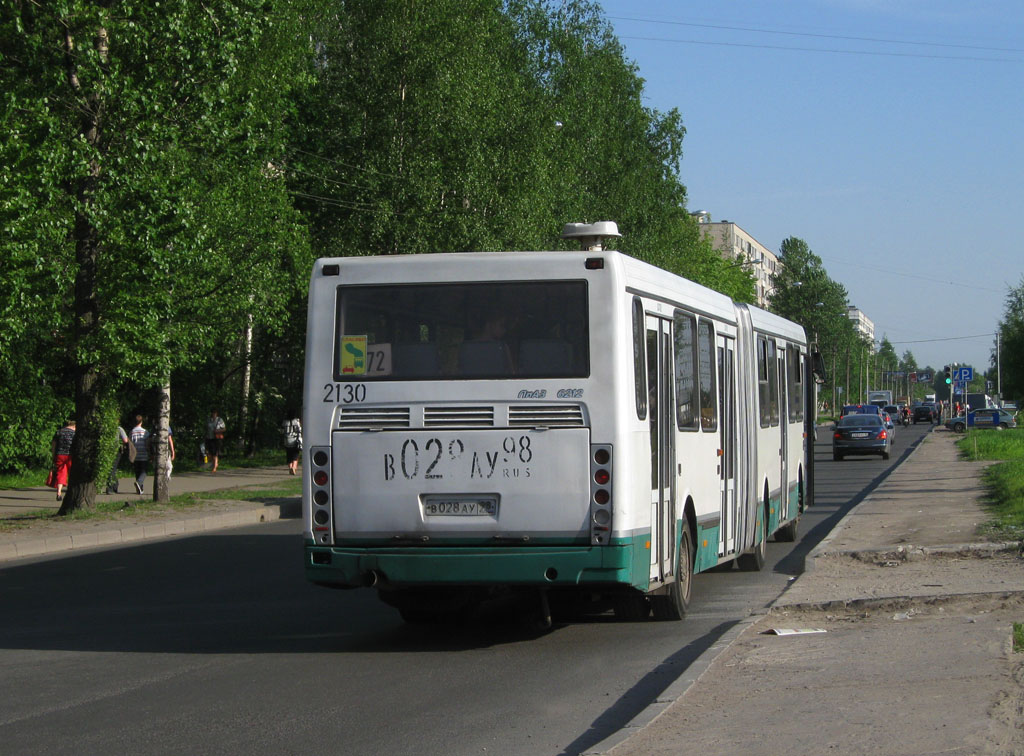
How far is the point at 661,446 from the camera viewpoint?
10.2 meters

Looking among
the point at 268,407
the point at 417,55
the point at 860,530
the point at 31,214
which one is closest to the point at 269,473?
the point at 268,407

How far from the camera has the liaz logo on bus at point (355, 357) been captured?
31.7 ft

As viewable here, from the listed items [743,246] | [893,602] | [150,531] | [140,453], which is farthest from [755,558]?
[743,246]

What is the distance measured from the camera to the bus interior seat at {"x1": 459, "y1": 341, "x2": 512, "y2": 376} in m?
9.48

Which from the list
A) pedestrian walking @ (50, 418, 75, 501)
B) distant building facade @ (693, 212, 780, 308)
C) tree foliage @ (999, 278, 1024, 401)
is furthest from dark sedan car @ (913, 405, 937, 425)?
pedestrian walking @ (50, 418, 75, 501)

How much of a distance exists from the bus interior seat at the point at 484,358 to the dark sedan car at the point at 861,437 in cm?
3831

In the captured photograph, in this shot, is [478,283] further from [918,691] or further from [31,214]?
[31,214]

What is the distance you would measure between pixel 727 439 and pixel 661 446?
275 centimetres

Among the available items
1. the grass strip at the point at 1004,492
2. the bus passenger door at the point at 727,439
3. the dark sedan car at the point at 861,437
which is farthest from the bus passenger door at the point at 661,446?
the dark sedan car at the point at 861,437

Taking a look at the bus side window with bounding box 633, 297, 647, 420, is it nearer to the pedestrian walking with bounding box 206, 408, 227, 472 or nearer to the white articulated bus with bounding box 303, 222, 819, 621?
the white articulated bus with bounding box 303, 222, 819, 621

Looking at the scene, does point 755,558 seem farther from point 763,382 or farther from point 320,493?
point 320,493

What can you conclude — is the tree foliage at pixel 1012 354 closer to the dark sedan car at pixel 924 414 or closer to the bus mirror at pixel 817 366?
the dark sedan car at pixel 924 414

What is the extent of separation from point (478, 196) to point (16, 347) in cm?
1514

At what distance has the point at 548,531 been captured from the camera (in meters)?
9.27
